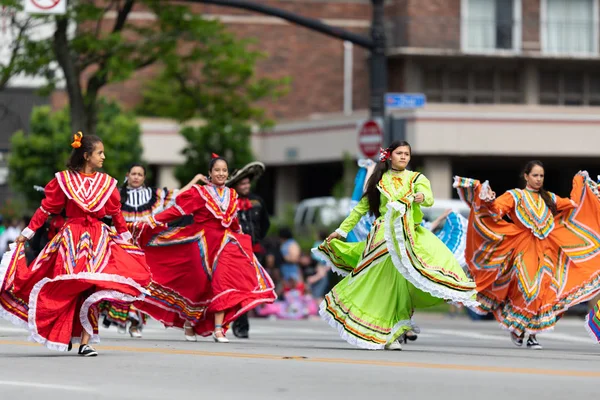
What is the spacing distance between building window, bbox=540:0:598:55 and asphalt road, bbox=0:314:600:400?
1346 inches

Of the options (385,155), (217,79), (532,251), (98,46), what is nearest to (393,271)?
(385,155)

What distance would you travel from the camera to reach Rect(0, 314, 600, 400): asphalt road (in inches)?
357

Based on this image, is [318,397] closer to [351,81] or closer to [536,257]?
[536,257]

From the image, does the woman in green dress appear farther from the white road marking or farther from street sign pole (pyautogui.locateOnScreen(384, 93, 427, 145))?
street sign pole (pyautogui.locateOnScreen(384, 93, 427, 145))

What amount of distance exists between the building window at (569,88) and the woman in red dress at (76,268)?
3802 cm

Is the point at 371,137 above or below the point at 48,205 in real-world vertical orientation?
below

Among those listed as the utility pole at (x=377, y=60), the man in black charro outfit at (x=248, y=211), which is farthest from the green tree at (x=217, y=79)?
the man in black charro outfit at (x=248, y=211)

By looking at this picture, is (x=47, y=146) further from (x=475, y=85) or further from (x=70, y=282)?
(x=70, y=282)

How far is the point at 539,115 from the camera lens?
40844 mm

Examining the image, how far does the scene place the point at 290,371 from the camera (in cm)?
1035

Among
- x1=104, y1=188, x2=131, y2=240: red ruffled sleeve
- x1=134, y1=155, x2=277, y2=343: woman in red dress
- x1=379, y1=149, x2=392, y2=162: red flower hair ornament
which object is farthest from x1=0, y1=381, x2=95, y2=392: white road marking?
x1=134, y1=155, x2=277, y2=343: woman in red dress

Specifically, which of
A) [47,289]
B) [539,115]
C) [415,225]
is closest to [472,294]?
[415,225]

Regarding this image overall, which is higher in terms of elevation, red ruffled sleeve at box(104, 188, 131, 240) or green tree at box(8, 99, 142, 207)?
red ruffled sleeve at box(104, 188, 131, 240)

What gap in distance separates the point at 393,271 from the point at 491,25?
35.5m
